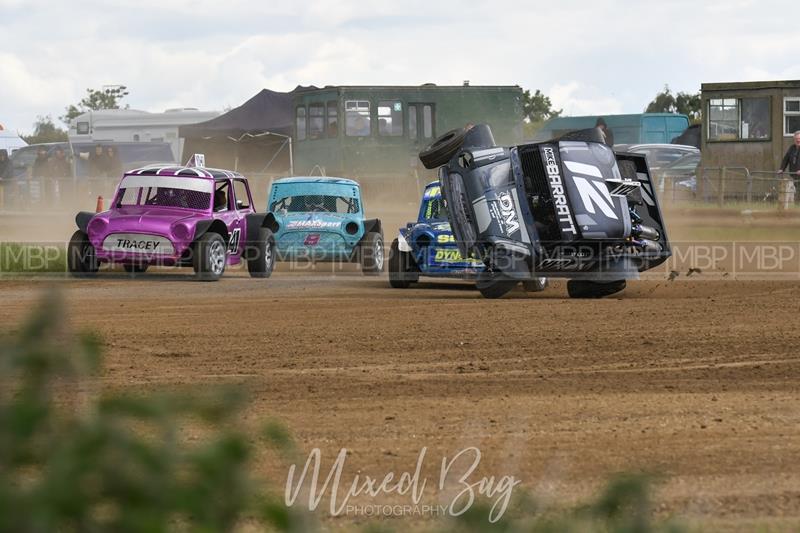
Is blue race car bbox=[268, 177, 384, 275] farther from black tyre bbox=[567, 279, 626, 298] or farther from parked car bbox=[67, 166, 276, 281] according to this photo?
black tyre bbox=[567, 279, 626, 298]

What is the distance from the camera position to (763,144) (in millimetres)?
32500

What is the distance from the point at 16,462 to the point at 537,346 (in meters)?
9.10

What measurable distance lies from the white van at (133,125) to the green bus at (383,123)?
9113 millimetres

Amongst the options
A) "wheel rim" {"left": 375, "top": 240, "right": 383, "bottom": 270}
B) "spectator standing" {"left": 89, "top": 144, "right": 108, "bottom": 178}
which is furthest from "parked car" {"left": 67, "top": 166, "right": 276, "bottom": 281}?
"spectator standing" {"left": 89, "top": 144, "right": 108, "bottom": 178}

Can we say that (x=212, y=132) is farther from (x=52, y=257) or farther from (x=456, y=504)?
(x=456, y=504)

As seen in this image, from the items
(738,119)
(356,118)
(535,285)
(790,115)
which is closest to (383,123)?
(356,118)

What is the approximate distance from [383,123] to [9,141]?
1525cm

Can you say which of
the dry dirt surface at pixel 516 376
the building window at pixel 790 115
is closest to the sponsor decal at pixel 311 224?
the dry dirt surface at pixel 516 376

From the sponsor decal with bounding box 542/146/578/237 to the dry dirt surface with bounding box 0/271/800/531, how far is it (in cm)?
88

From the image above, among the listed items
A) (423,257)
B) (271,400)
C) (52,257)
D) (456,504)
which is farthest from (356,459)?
(52,257)

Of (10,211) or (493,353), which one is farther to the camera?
(10,211)

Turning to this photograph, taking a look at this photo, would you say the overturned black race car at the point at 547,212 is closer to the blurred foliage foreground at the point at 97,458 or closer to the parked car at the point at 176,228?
the parked car at the point at 176,228

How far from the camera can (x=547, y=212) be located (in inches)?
587

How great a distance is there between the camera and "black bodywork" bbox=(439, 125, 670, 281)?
1470cm
